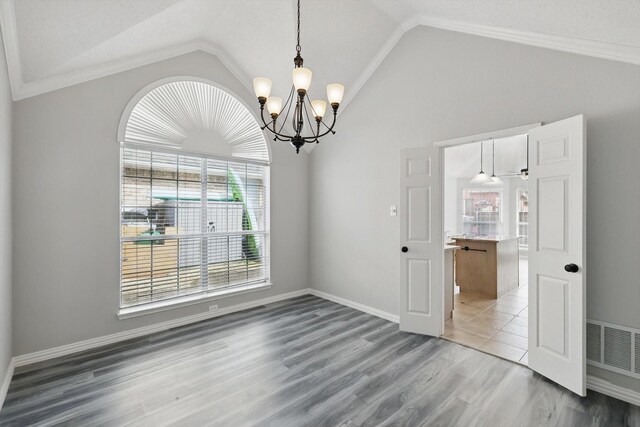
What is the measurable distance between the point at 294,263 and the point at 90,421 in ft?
10.5

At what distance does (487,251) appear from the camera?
4.96 metres

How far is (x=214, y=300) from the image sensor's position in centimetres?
399

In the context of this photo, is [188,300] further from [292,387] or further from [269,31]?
[269,31]

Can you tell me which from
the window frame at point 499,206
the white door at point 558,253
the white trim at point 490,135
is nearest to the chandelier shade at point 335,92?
the white trim at point 490,135

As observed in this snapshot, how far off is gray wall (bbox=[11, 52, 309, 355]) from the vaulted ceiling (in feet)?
0.69

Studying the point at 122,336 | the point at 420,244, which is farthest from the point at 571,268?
the point at 122,336

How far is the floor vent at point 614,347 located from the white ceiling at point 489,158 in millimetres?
4555

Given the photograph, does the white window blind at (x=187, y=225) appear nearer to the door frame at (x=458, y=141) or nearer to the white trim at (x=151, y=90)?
the white trim at (x=151, y=90)

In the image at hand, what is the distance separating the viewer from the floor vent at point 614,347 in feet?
7.41

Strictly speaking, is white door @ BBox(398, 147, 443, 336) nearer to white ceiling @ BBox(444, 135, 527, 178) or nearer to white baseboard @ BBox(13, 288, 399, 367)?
white baseboard @ BBox(13, 288, 399, 367)

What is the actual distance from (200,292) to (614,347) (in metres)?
4.32

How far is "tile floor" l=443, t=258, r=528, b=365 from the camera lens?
307cm

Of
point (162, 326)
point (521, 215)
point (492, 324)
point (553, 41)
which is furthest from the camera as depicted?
point (521, 215)

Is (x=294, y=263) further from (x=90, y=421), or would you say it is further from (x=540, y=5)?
(x=540, y=5)
